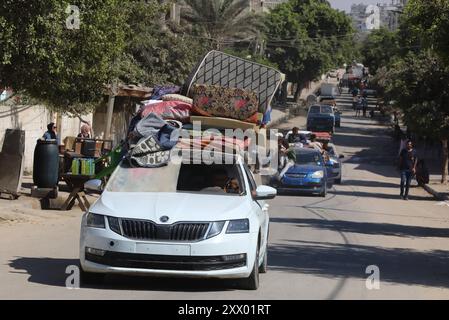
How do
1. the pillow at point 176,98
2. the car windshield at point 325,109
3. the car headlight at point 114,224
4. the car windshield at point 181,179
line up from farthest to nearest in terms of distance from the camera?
the car windshield at point 325,109, the pillow at point 176,98, the car windshield at point 181,179, the car headlight at point 114,224

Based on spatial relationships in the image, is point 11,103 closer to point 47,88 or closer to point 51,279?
point 47,88

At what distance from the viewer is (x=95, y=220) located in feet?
34.3

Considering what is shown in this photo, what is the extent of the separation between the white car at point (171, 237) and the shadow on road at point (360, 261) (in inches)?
101

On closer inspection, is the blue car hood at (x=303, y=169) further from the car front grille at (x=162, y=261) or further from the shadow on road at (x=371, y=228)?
the car front grille at (x=162, y=261)

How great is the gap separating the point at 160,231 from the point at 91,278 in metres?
1.20

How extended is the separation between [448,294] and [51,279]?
196 inches

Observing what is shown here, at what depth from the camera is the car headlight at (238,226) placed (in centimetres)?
1042

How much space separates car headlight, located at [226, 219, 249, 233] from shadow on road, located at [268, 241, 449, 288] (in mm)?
2570

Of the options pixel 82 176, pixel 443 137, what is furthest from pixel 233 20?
pixel 82 176

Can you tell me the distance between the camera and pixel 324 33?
98.9 meters

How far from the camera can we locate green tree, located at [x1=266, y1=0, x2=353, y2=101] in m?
90.7

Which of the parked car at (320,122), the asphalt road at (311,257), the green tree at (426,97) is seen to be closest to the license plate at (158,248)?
the asphalt road at (311,257)

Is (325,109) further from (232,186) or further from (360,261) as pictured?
(232,186)

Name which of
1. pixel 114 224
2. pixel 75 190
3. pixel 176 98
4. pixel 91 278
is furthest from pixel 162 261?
pixel 75 190
